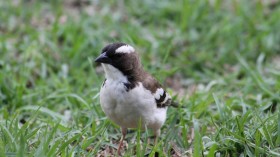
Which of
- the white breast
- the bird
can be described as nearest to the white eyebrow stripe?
the bird

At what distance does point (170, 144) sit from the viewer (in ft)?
18.6

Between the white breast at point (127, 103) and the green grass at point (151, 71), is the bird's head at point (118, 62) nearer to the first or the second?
the white breast at point (127, 103)

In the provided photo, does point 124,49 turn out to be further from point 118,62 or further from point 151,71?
point 151,71

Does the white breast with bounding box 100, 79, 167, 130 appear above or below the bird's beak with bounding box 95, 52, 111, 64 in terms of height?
below

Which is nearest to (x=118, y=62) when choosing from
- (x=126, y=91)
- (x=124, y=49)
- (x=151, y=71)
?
(x=124, y=49)

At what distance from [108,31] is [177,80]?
1405 millimetres

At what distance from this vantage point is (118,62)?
5.41m

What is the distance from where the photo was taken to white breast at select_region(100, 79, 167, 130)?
5.25 m

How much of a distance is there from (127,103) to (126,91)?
109 millimetres

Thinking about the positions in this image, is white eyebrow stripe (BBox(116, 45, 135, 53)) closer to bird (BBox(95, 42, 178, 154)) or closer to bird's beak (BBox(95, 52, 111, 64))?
bird (BBox(95, 42, 178, 154))

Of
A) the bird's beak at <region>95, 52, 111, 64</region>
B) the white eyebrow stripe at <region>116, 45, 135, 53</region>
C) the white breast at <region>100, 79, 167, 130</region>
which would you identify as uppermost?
the white eyebrow stripe at <region>116, 45, 135, 53</region>

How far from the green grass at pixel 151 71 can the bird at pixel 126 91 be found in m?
0.22

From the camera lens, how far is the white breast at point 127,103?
525 centimetres

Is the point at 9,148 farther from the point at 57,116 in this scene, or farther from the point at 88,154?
the point at 57,116
